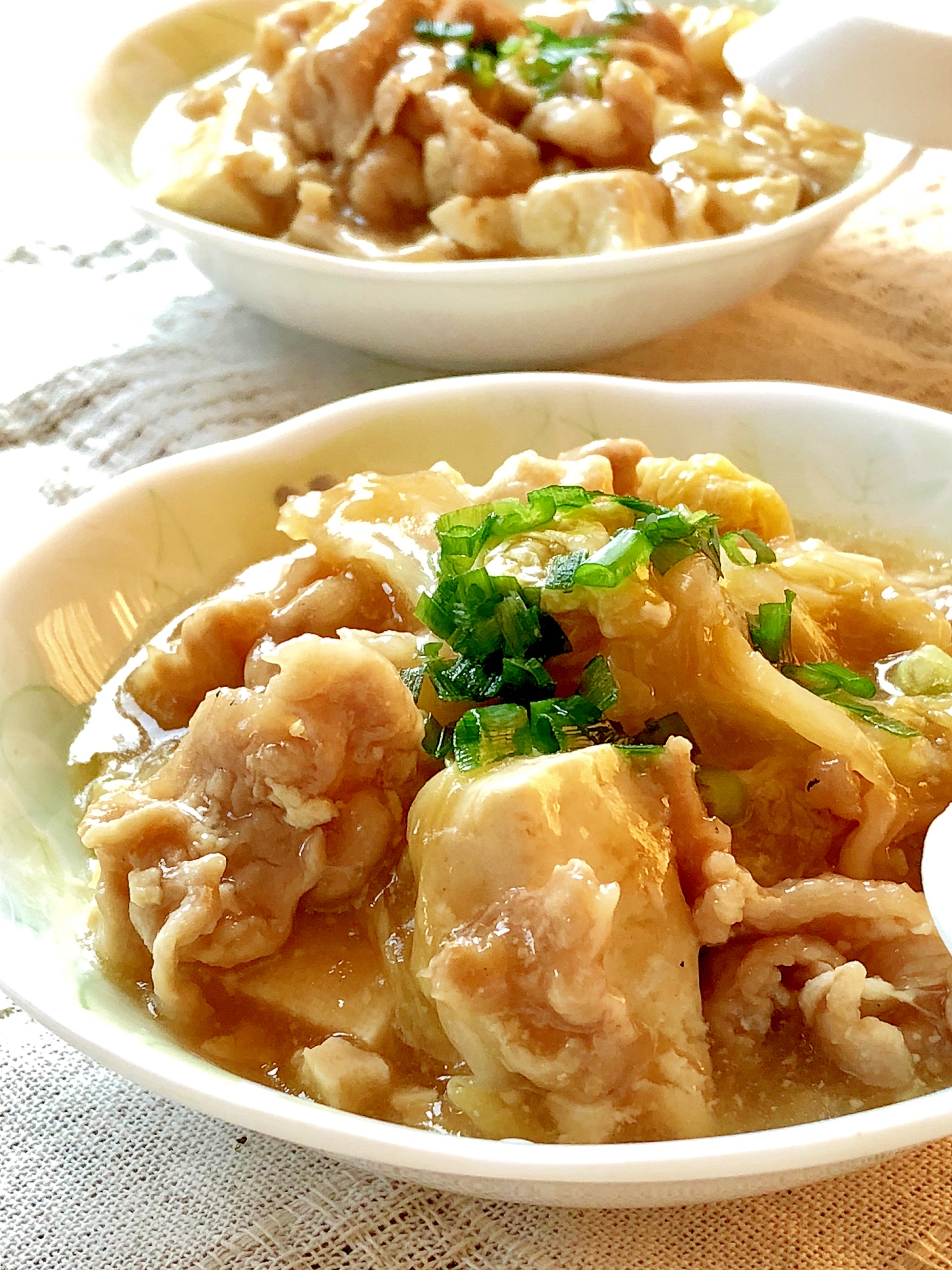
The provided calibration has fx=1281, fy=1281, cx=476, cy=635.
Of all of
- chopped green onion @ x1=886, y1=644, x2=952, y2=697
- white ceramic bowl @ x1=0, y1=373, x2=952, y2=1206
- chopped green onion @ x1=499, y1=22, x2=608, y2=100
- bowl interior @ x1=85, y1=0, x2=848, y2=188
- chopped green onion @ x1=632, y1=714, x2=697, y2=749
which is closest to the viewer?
white ceramic bowl @ x1=0, y1=373, x2=952, y2=1206

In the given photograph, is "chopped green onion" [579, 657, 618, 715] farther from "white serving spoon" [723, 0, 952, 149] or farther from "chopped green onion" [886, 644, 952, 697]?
"white serving spoon" [723, 0, 952, 149]

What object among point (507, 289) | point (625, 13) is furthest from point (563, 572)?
A: point (625, 13)

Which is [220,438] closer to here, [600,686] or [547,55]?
[547,55]

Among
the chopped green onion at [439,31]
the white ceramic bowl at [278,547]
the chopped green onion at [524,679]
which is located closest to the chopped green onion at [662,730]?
the chopped green onion at [524,679]

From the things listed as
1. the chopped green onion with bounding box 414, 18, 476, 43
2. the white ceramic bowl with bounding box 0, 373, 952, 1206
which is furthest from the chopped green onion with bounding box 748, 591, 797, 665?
the chopped green onion with bounding box 414, 18, 476, 43

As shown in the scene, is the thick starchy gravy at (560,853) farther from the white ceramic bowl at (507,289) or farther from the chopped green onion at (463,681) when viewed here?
the white ceramic bowl at (507,289)

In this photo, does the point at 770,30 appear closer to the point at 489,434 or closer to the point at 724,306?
the point at 724,306
